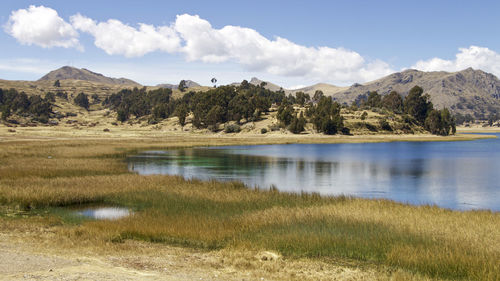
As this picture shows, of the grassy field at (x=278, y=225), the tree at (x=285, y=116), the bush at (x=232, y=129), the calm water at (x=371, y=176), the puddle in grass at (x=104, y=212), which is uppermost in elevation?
the tree at (x=285, y=116)

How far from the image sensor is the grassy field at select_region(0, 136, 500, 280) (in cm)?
1714

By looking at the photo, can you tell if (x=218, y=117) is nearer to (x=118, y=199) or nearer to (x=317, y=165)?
(x=317, y=165)

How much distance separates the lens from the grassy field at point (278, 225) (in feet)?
56.2

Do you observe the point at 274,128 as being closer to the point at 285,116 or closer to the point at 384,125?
the point at 285,116

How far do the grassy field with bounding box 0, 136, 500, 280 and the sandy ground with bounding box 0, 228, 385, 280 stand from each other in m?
1.02

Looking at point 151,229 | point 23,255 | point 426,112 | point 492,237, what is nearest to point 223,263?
point 151,229

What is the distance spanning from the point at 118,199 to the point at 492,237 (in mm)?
24762

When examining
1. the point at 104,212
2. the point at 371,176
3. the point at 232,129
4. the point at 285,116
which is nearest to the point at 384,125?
the point at 285,116

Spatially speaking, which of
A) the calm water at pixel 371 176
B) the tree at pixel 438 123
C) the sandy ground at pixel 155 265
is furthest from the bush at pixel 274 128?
the sandy ground at pixel 155 265

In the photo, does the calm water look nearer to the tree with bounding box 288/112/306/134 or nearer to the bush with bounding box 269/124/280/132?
the tree with bounding box 288/112/306/134

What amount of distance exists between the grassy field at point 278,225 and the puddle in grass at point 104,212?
1074 mm

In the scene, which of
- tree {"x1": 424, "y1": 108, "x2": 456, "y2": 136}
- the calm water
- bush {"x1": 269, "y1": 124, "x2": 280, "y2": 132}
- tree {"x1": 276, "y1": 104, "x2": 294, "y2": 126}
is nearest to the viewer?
the calm water

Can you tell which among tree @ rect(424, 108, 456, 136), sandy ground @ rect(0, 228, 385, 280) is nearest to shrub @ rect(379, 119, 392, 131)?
tree @ rect(424, 108, 456, 136)

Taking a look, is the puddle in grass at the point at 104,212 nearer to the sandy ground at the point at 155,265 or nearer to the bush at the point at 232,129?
the sandy ground at the point at 155,265
